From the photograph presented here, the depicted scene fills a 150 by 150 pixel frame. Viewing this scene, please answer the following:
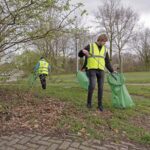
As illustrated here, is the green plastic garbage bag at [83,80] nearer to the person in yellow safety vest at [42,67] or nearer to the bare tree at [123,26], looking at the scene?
the person in yellow safety vest at [42,67]

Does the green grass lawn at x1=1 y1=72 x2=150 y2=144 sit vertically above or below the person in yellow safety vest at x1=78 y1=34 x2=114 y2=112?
below

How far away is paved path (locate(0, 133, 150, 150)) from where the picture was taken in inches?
130

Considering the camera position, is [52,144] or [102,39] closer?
[52,144]

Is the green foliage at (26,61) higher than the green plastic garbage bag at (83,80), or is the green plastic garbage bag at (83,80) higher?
the green foliage at (26,61)

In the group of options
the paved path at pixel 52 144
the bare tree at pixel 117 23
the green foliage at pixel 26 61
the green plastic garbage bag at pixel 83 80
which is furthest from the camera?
the bare tree at pixel 117 23

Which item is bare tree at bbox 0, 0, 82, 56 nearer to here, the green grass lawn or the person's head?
the person's head

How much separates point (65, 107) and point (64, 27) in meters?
2.17

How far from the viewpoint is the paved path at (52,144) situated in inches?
130

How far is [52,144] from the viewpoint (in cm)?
340

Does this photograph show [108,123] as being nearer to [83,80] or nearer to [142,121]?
[142,121]

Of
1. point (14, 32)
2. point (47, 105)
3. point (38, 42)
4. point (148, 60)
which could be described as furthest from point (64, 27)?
point (148, 60)

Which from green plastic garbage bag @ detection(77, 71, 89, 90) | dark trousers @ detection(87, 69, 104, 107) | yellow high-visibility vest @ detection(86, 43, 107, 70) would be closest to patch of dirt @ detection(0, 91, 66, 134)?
dark trousers @ detection(87, 69, 104, 107)

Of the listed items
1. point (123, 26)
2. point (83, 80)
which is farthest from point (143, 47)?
point (83, 80)

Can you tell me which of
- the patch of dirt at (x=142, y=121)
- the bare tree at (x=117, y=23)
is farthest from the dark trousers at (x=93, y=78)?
the bare tree at (x=117, y=23)
